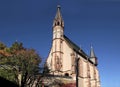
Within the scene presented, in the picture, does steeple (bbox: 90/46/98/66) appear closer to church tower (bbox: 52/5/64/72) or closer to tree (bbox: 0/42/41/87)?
church tower (bbox: 52/5/64/72)

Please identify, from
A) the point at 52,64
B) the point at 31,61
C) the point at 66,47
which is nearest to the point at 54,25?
the point at 66,47

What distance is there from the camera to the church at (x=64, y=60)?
6900 centimetres

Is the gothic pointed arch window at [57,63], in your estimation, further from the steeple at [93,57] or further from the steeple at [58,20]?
the steeple at [93,57]

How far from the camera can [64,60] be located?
→ 234 feet

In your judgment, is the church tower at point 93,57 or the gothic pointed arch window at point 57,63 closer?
the gothic pointed arch window at point 57,63

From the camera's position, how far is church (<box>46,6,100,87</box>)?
6900 cm

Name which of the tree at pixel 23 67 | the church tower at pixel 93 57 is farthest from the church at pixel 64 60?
the tree at pixel 23 67

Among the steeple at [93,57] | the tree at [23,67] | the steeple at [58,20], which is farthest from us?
the steeple at [93,57]

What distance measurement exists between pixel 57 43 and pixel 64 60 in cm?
558

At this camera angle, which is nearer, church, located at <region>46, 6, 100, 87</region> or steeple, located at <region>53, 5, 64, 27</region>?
church, located at <region>46, 6, 100, 87</region>

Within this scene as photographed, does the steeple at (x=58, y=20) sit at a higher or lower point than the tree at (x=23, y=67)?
higher

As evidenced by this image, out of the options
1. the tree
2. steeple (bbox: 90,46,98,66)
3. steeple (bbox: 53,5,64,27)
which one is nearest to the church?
steeple (bbox: 53,5,64,27)

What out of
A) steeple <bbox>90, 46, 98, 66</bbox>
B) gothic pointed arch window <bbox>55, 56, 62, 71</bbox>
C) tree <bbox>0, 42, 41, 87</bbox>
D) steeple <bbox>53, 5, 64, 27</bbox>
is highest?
steeple <bbox>53, 5, 64, 27</bbox>

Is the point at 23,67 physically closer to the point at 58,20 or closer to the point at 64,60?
the point at 64,60
